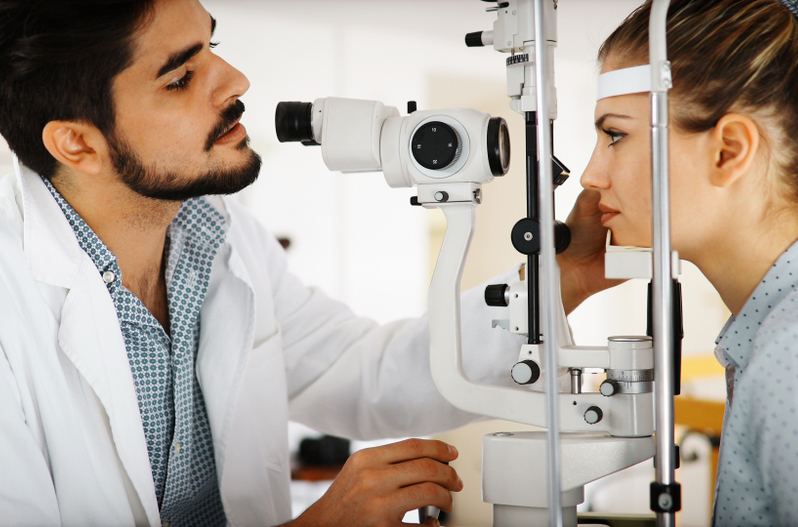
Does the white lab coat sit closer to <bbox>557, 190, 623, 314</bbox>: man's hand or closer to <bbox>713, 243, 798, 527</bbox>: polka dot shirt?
<bbox>557, 190, 623, 314</bbox>: man's hand

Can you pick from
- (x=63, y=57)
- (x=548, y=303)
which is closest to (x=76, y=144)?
(x=63, y=57)

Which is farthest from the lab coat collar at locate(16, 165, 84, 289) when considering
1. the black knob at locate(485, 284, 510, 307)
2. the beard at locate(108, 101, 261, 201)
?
the black knob at locate(485, 284, 510, 307)

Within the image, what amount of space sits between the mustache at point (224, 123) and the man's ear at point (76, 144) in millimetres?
190

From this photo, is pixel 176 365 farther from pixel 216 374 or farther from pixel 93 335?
pixel 93 335

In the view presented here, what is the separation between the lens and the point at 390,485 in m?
0.88

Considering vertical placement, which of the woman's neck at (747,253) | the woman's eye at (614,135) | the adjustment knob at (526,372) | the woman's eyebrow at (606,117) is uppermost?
the woman's eyebrow at (606,117)

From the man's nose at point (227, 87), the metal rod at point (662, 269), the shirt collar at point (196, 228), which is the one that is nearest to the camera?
the metal rod at point (662, 269)

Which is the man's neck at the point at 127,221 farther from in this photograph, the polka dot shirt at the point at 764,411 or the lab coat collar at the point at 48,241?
the polka dot shirt at the point at 764,411

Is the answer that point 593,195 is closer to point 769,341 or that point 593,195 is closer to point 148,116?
point 769,341

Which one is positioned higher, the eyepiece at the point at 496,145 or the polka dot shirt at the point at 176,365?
the eyepiece at the point at 496,145

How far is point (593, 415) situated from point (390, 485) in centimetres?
29

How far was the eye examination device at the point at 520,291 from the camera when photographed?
78cm

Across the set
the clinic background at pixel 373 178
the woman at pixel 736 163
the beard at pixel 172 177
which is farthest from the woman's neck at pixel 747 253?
the clinic background at pixel 373 178

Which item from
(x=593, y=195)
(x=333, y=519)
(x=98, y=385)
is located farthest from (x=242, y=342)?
(x=593, y=195)
